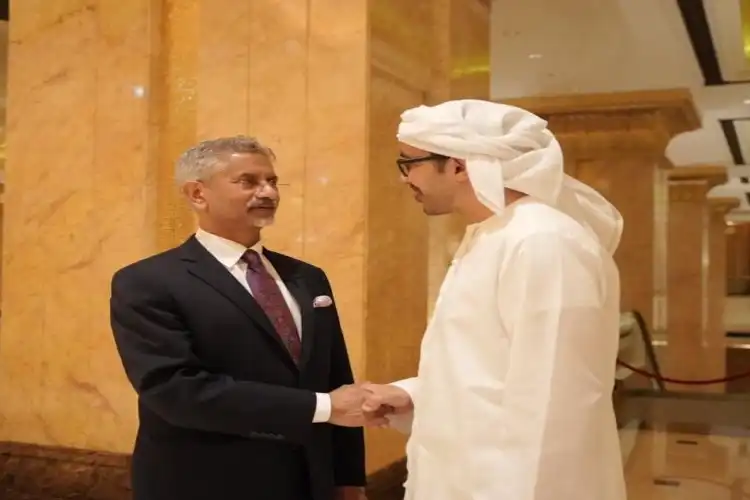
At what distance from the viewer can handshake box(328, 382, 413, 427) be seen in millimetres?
2502

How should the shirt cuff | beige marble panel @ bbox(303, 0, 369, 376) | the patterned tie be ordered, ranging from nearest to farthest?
1. the shirt cuff
2. the patterned tie
3. beige marble panel @ bbox(303, 0, 369, 376)

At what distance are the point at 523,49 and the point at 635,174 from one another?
344 centimetres

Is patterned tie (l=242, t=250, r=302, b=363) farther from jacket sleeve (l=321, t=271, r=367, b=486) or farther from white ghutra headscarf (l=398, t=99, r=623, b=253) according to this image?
white ghutra headscarf (l=398, t=99, r=623, b=253)

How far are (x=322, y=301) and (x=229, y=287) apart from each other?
0.32 metres

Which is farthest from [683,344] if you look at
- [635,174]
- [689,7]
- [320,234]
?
[320,234]

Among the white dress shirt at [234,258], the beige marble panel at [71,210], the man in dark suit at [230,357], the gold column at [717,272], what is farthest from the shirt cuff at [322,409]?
the gold column at [717,272]

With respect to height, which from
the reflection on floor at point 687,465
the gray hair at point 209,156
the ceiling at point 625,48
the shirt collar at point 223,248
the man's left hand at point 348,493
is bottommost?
the reflection on floor at point 687,465

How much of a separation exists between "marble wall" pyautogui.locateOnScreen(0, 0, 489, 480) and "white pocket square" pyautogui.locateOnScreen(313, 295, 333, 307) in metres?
1.39

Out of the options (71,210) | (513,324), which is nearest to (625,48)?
(71,210)

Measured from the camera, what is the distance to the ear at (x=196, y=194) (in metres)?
2.72

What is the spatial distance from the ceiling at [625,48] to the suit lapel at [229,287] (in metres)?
5.54

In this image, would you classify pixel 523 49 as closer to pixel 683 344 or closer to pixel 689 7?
pixel 689 7

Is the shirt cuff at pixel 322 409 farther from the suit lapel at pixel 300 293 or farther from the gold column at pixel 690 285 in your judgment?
the gold column at pixel 690 285

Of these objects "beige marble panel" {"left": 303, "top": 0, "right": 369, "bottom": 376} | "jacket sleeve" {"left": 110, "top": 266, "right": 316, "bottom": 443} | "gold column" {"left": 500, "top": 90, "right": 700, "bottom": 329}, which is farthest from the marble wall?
"gold column" {"left": 500, "top": 90, "right": 700, "bottom": 329}
